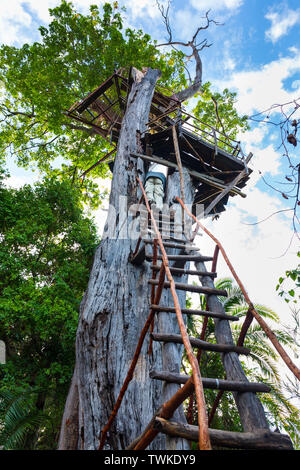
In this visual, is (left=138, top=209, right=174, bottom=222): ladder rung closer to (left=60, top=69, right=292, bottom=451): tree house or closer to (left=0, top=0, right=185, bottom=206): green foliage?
(left=60, top=69, right=292, bottom=451): tree house

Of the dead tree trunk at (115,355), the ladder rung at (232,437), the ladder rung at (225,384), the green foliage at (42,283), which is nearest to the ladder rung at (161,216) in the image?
the dead tree trunk at (115,355)

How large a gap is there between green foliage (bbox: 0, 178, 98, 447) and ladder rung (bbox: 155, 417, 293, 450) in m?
4.55

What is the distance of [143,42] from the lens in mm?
9867

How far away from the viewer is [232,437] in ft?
4.13

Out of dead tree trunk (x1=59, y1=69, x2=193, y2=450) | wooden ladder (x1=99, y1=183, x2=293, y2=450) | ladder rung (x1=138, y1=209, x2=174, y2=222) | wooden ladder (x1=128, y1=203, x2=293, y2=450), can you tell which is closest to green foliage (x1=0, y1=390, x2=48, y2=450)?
dead tree trunk (x1=59, y1=69, x2=193, y2=450)

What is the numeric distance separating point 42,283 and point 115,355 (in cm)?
412

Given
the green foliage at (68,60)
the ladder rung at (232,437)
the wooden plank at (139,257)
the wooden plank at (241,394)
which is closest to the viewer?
the ladder rung at (232,437)

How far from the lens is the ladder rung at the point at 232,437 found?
121 cm

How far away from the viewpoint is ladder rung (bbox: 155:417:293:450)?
1.21 metres

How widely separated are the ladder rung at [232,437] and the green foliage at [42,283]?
14.9 feet

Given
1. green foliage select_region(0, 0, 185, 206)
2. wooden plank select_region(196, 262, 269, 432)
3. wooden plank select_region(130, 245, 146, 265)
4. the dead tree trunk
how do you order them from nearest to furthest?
1. wooden plank select_region(196, 262, 269, 432)
2. the dead tree trunk
3. wooden plank select_region(130, 245, 146, 265)
4. green foliage select_region(0, 0, 185, 206)

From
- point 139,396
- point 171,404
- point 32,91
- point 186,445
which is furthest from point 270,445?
point 32,91

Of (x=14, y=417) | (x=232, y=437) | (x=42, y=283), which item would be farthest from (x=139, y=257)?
(x=14, y=417)

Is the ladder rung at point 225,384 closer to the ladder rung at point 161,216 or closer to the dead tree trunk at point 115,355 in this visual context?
the dead tree trunk at point 115,355
